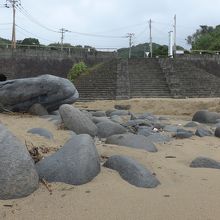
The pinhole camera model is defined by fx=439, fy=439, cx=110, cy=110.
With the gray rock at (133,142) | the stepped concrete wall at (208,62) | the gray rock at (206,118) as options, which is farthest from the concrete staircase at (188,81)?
the gray rock at (133,142)

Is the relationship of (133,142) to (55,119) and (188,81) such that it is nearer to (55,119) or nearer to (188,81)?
(55,119)

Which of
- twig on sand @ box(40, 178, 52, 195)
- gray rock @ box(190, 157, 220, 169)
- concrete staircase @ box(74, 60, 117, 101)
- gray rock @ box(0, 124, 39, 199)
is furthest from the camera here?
concrete staircase @ box(74, 60, 117, 101)

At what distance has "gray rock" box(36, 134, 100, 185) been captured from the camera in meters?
4.27

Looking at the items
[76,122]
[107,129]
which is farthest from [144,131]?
[76,122]

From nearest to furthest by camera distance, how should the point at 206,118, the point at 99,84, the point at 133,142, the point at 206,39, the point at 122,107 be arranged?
the point at 133,142, the point at 206,118, the point at 122,107, the point at 99,84, the point at 206,39

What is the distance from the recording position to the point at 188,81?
27.7 meters

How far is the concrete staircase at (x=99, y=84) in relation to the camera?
2567cm

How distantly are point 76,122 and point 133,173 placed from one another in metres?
3.58

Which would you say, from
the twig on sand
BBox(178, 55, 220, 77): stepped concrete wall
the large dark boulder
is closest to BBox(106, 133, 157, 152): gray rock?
the twig on sand

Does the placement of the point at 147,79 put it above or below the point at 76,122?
above

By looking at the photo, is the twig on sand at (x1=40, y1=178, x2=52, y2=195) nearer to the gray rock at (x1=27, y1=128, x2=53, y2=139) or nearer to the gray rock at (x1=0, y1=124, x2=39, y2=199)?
the gray rock at (x1=0, y1=124, x2=39, y2=199)

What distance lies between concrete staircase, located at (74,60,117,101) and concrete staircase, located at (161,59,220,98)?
3.54m

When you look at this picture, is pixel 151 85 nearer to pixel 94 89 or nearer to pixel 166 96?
pixel 166 96

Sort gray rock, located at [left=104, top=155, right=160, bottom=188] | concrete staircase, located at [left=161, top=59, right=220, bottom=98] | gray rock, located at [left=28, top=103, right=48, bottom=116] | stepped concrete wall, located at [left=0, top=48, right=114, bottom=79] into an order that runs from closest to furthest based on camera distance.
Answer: gray rock, located at [left=104, top=155, right=160, bottom=188]
gray rock, located at [left=28, top=103, right=48, bottom=116]
concrete staircase, located at [left=161, top=59, right=220, bottom=98]
stepped concrete wall, located at [left=0, top=48, right=114, bottom=79]
